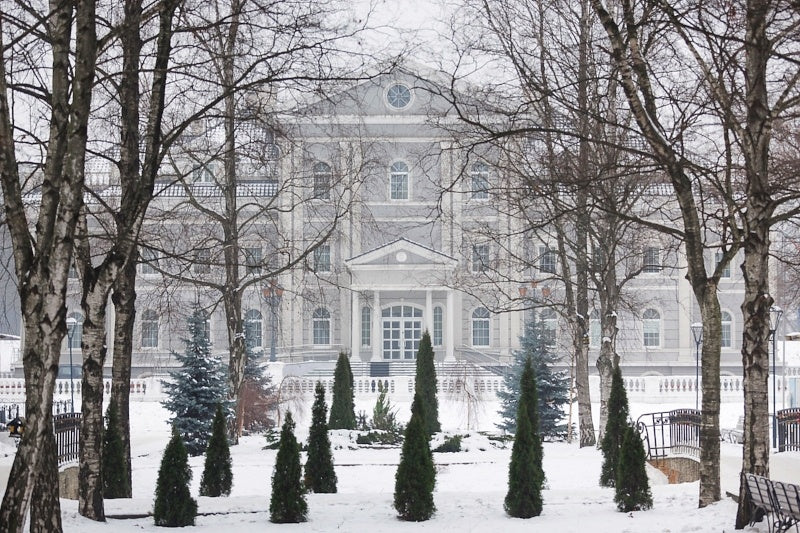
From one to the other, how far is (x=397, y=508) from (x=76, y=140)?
19.7 ft

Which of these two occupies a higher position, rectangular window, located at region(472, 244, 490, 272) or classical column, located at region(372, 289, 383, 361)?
rectangular window, located at region(472, 244, 490, 272)

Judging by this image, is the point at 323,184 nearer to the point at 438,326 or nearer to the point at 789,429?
the point at 789,429

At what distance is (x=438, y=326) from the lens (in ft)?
139

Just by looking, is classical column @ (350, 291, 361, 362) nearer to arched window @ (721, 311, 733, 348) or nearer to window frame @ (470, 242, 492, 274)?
window frame @ (470, 242, 492, 274)

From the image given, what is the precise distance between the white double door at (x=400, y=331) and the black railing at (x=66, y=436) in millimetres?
24753

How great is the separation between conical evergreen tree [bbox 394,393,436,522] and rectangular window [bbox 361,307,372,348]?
96.6 feet

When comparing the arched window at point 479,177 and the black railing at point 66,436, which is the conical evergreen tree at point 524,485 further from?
the black railing at point 66,436

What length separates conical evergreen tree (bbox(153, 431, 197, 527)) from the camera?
37.5 feet

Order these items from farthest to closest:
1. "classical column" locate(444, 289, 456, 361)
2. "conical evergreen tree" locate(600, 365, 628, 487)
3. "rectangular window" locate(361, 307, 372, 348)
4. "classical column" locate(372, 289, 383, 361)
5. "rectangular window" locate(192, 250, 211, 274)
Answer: "rectangular window" locate(361, 307, 372, 348), "classical column" locate(372, 289, 383, 361), "classical column" locate(444, 289, 456, 361), "conical evergreen tree" locate(600, 365, 628, 487), "rectangular window" locate(192, 250, 211, 274)

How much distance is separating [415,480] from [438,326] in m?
30.0

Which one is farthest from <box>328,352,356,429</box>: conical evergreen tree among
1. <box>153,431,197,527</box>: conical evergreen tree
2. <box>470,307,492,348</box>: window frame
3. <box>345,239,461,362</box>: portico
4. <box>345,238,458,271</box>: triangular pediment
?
<box>470,307,492,348</box>: window frame

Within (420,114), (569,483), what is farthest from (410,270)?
(569,483)

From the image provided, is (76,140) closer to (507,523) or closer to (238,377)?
(507,523)

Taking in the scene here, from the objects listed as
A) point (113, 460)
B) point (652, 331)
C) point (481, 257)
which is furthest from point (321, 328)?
point (113, 460)
